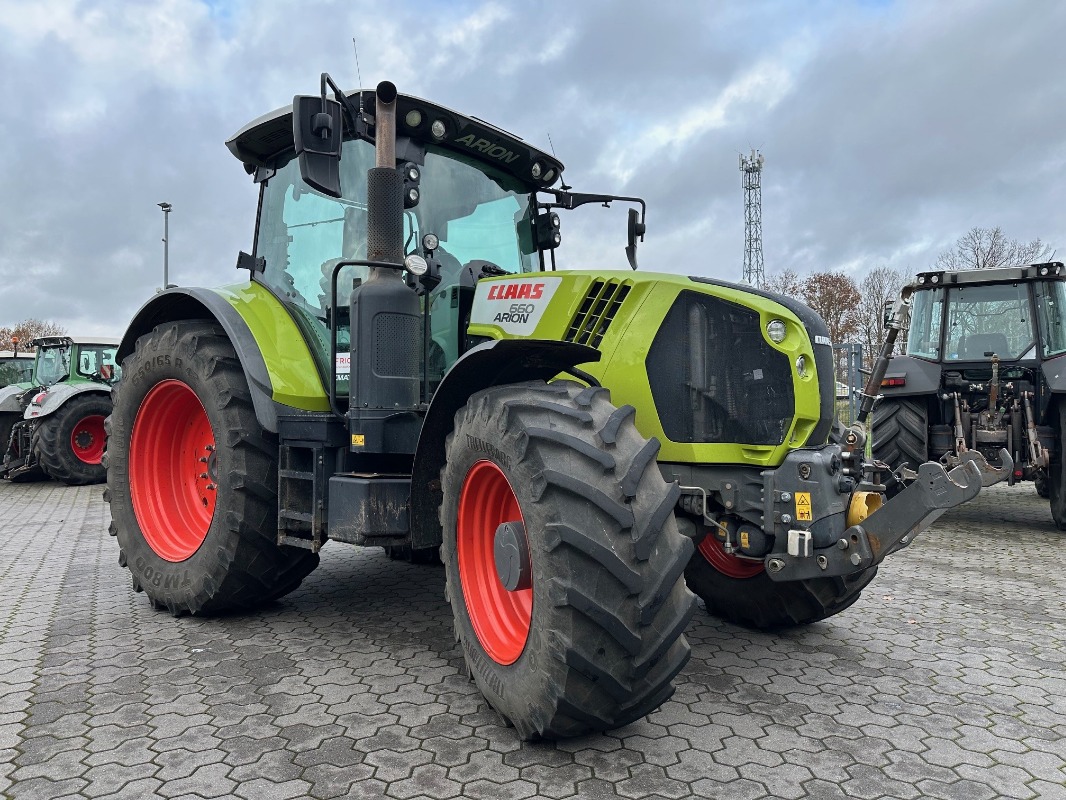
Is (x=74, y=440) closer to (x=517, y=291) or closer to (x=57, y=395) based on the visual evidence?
(x=57, y=395)

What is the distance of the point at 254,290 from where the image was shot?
4.87 meters

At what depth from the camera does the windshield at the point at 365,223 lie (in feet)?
14.0

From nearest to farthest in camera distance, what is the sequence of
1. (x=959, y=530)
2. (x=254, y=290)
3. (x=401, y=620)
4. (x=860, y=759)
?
(x=860, y=759) → (x=401, y=620) → (x=254, y=290) → (x=959, y=530)

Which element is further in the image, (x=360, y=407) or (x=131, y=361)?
(x=131, y=361)

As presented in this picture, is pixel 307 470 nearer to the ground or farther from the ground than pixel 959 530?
farther from the ground

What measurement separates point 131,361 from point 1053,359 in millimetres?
8141

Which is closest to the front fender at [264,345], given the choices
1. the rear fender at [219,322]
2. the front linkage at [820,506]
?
the rear fender at [219,322]

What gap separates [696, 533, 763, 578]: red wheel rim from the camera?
4.32 meters

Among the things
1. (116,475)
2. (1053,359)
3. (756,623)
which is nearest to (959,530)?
(1053,359)

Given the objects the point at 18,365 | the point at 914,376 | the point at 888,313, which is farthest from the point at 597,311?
the point at 18,365

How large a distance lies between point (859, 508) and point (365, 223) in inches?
106

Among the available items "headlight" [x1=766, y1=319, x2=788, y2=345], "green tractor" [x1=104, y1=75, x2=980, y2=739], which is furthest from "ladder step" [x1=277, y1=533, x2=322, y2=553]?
"headlight" [x1=766, y1=319, x2=788, y2=345]

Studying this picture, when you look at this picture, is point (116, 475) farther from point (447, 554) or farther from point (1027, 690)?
point (1027, 690)

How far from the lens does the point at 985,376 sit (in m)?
8.66
